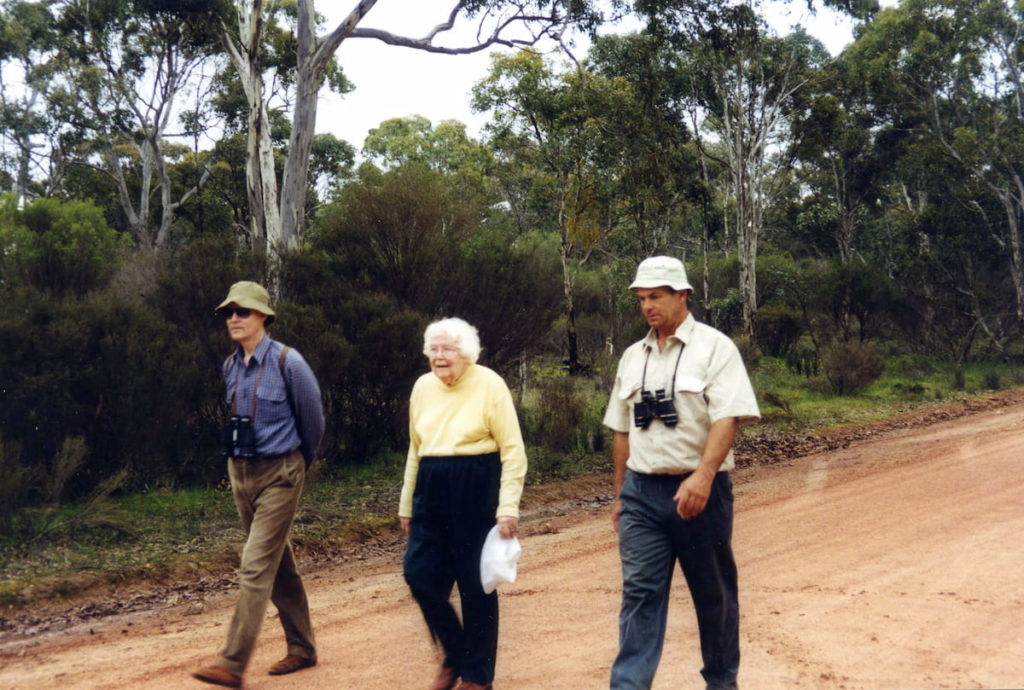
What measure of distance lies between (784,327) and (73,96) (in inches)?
861

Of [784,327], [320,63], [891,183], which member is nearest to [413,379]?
[320,63]

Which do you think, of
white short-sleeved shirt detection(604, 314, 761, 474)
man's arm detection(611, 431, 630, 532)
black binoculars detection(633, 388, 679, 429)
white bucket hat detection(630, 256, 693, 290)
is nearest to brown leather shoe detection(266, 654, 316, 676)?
man's arm detection(611, 431, 630, 532)

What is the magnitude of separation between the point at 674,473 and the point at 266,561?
2.14 metres

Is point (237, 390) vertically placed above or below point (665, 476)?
above

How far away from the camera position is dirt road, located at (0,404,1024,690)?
534 cm

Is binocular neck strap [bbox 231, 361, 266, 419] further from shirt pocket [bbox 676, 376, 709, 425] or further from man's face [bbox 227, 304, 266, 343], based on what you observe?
shirt pocket [bbox 676, 376, 709, 425]

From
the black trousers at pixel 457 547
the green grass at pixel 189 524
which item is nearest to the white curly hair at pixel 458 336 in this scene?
the black trousers at pixel 457 547

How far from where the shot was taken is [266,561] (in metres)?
5.21

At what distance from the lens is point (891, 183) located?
38.1 m

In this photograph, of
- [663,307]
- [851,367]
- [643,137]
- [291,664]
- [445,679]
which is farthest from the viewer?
[851,367]

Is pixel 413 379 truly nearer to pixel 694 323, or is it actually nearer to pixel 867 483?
pixel 867 483

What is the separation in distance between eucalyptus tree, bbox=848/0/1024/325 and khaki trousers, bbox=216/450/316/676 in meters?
27.2

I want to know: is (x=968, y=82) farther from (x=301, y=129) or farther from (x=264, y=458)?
(x=264, y=458)

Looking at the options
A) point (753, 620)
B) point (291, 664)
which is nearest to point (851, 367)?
point (753, 620)
